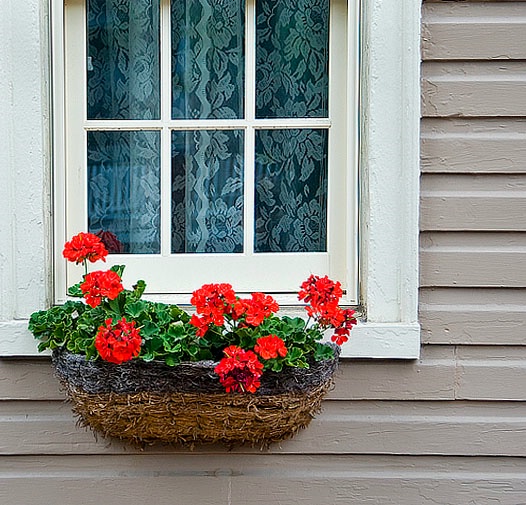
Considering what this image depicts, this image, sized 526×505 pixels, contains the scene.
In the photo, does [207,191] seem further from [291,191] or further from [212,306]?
[212,306]

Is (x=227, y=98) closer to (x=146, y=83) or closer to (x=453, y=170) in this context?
(x=146, y=83)

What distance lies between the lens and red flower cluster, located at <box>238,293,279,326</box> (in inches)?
58.7

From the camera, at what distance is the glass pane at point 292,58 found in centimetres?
184

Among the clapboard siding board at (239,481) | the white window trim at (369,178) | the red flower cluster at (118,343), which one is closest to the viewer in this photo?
the red flower cluster at (118,343)

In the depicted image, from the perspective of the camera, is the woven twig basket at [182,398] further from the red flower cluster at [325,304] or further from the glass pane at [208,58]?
the glass pane at [208,58]

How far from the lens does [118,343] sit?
1438 mm

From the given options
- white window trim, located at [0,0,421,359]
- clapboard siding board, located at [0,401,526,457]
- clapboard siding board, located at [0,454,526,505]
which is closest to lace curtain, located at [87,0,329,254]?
white window trim, located at [0,0,421,359]

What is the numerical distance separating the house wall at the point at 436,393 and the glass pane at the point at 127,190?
40cm

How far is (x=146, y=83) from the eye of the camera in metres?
1.86

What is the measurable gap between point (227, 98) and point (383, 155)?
0.45 metres

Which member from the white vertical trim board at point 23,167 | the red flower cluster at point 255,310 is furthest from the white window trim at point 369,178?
the red flower cluster at point 255,310

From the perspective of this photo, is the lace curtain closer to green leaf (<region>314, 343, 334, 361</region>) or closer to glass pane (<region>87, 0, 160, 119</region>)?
glass pane (<region>87, 0, 160, 119</region>)

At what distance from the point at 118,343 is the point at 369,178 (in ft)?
2.40

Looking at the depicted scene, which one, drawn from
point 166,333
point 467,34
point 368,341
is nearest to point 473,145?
point 467,34
